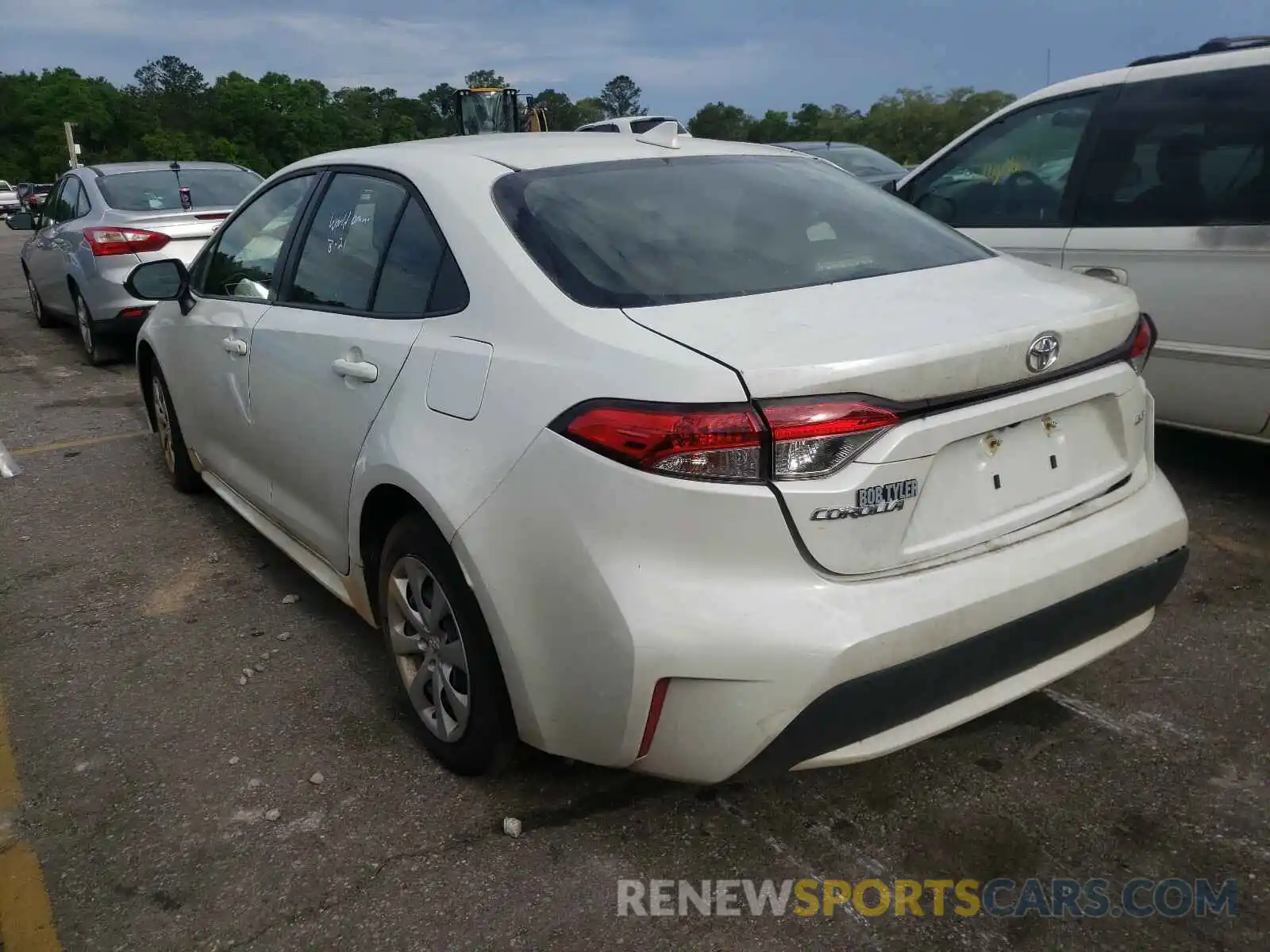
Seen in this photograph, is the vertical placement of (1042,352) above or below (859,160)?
above

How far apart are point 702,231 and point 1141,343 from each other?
1123mm

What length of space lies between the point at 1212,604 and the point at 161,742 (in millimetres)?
3372

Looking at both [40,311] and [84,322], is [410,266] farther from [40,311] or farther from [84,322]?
[40,311]

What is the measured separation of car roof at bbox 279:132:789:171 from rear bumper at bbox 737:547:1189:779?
1.64 meters

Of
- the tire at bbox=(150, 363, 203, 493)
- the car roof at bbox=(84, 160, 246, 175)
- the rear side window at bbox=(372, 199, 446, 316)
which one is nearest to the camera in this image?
the rear side window at bbox=(372, 199, 446, 316)

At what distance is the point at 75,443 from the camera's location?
6156 mm

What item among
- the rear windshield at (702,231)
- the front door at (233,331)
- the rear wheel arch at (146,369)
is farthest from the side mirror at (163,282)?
the rear windshield at (702,231)

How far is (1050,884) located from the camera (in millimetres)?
2289

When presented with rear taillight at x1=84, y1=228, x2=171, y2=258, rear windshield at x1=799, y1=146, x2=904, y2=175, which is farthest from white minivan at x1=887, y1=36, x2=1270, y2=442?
rear windshield at x1=799, y1=146, x2=904, y2=175

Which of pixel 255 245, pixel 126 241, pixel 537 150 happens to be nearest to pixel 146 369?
pixel 255 245

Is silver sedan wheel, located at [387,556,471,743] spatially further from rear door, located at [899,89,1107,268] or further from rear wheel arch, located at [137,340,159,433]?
rear door, located at [899,89,1107,268]

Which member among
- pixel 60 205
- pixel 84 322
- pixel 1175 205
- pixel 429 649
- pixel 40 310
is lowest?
pixel 40 310

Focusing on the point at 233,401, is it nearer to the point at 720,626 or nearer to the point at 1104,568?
the point at 720,626

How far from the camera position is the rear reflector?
2.06 m
